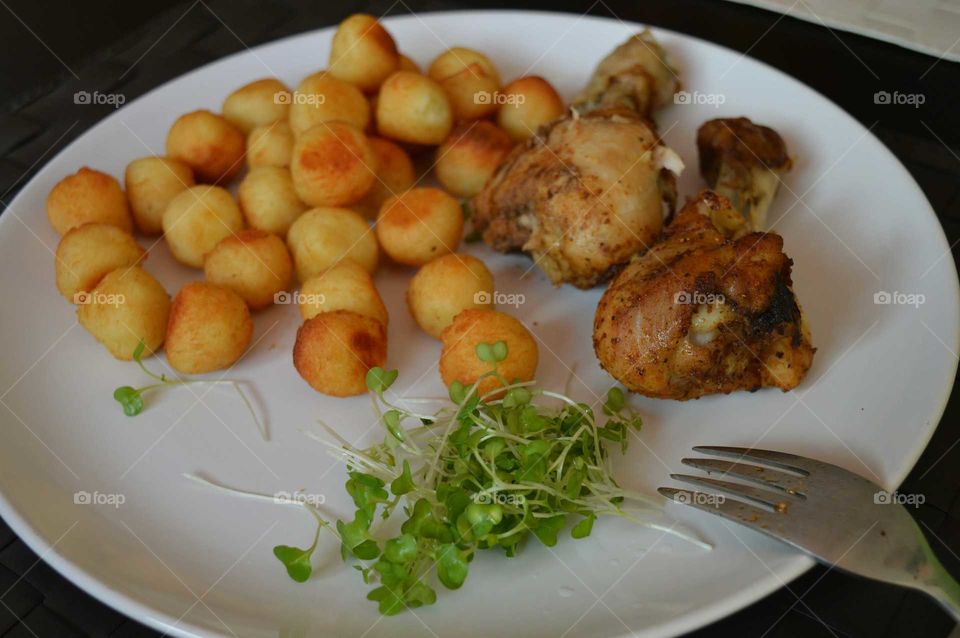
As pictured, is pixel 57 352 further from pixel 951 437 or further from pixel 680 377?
pixel 951 437

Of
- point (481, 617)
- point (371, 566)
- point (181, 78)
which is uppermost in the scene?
point (181, 78)

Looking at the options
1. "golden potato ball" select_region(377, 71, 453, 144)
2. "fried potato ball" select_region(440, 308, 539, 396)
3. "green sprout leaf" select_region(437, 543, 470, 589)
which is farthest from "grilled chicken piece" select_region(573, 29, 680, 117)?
"green sprout leaf" select_region(437, 543, 470, 589)

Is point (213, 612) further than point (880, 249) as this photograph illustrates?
No

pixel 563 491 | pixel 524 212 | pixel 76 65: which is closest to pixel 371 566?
pixel 563 491

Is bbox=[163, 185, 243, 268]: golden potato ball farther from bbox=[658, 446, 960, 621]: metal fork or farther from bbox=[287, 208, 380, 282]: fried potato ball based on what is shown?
bbox=[658, 446, 960, 621]: metal fork

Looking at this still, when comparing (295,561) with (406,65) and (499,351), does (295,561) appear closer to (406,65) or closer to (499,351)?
(499,351)

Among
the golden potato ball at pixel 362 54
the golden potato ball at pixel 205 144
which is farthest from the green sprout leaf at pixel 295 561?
the golden potato ball at pixel 362 54
